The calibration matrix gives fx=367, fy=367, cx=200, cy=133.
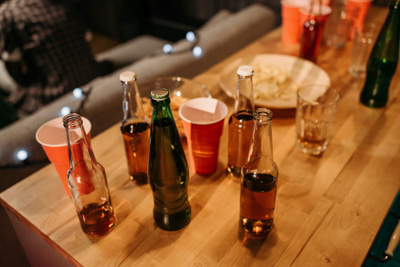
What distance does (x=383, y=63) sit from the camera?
1.11 metres

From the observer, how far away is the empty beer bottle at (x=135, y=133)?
0.85 m

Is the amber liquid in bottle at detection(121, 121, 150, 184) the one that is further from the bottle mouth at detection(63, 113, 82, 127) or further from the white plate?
the white plate

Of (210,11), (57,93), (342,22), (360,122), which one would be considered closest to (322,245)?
(360,122)

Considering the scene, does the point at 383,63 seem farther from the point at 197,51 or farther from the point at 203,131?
the point at 197,51

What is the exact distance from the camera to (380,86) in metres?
1.13

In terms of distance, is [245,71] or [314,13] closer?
[245,71]

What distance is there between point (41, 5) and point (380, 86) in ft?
5.10

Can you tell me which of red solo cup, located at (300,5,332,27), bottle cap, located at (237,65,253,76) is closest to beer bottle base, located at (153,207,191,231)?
bottle cap, located at (237,65,253,76)

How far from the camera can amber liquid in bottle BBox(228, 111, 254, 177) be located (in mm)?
858

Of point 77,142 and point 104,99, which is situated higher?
point 77,142

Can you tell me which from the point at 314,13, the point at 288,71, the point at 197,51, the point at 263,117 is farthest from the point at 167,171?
the point at 197,51

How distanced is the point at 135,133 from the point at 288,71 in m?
0.67

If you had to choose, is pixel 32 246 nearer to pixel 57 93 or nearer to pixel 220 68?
pixel 220 68

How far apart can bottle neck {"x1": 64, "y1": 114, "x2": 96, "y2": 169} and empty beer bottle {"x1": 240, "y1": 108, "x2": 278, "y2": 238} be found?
1.06 ft
